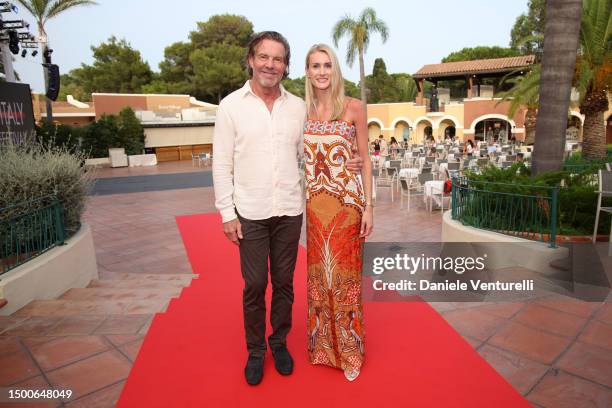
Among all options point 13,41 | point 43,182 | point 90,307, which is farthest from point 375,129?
point 90,307

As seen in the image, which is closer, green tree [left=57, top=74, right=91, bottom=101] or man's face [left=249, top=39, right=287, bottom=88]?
man's face [left=249, top=39, right=287, bottom=88]

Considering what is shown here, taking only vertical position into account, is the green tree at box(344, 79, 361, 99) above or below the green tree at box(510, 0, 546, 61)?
below

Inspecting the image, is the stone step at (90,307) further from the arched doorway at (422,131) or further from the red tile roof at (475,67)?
the arched doorway at (422,131)

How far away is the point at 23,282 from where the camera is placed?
3.32 meters

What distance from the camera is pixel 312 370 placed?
2.28 metres

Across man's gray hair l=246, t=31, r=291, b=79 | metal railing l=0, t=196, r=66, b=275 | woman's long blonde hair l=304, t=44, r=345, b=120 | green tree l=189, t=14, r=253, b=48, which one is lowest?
metal railing l=0, t=196, r=66, b=275

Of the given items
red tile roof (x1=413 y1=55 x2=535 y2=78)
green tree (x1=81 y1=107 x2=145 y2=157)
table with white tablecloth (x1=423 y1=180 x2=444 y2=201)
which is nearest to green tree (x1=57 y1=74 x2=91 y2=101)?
green tree (x1=81 y1=107 x2=145 y2=157)

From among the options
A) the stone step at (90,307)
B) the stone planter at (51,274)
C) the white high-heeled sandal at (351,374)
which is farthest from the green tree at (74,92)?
the white high-heeled sandal at (351,374)

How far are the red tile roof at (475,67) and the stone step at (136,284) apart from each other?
2739cm

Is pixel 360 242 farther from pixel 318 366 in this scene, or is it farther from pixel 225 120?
pixel 225 120

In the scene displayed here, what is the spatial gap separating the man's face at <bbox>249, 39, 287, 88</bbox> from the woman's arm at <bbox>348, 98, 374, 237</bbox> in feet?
1.32

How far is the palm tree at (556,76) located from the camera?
4.57 m

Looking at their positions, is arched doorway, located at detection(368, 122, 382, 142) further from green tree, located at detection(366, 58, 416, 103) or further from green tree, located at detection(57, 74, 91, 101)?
green tree, located at detection(57, 74, 91, 101)

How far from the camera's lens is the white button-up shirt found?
6.91 feet
